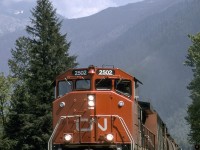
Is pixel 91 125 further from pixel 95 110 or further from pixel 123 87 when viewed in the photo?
pixel 123 87

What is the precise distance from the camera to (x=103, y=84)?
17.4 m

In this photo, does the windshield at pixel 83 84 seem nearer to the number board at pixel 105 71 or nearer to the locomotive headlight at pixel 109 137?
the number board at pixel 105 71

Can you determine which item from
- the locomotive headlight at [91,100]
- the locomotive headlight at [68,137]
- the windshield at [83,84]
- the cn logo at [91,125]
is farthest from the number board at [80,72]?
the locomotive headlight at [68,137]

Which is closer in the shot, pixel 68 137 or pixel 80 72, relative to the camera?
pixel 68 137

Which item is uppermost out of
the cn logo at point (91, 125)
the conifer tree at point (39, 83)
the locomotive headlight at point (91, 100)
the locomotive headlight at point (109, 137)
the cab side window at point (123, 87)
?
the conifer tree at point (39, 83)

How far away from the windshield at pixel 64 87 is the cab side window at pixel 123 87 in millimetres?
1888

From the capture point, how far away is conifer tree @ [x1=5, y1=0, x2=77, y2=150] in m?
42.1

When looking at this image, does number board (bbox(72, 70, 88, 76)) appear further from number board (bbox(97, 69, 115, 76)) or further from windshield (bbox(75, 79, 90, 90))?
number board (bbox(97, 69, 115, 76))

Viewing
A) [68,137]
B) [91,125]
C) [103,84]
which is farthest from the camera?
[103,84]

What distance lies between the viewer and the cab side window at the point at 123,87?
17.2m

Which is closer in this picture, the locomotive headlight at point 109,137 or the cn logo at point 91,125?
the locomotive headlight at point 109,137

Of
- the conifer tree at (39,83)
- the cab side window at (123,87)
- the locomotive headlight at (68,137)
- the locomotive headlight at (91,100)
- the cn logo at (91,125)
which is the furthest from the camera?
the conifer tree at (39,83)

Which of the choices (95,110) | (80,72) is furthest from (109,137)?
(80,72)

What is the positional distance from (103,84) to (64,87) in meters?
1.64
